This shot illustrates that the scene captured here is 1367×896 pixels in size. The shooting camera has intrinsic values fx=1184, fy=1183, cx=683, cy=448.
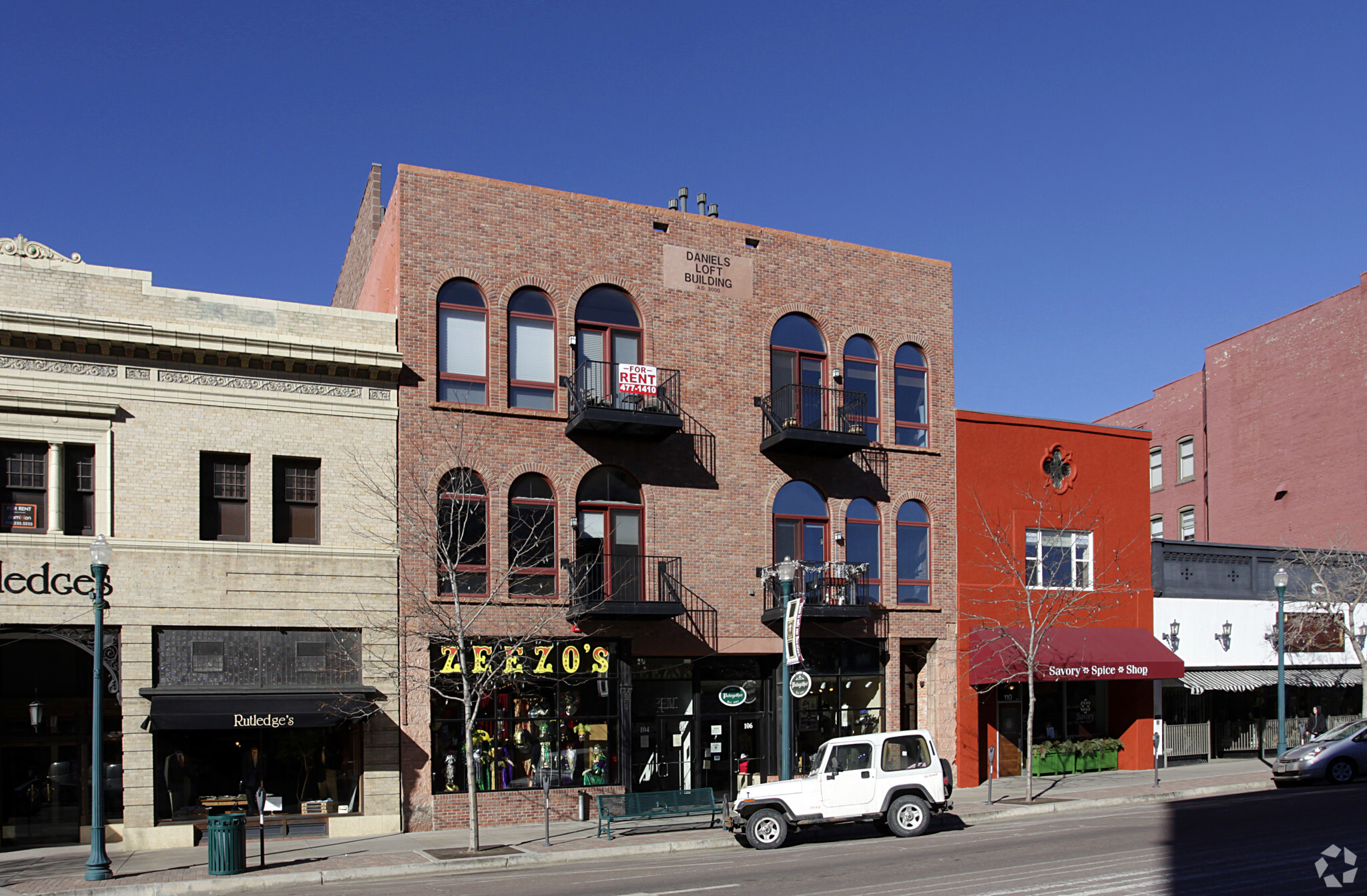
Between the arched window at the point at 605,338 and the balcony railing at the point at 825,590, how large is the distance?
565 cm

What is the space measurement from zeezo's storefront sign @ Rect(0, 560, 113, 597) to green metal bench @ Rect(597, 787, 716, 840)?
9.64 meters

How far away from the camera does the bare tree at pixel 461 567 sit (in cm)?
2370

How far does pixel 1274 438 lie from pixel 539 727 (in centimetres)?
3266

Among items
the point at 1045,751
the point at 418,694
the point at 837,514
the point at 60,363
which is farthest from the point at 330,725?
the point at 1045,751

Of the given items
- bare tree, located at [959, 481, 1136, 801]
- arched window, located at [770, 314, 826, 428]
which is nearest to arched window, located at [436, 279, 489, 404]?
arched window, located at [770, 314, 826, 428]

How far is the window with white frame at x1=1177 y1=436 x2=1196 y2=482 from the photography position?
4891cm

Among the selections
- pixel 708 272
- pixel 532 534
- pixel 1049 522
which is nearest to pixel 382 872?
pixel 532 534

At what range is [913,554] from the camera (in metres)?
29.6

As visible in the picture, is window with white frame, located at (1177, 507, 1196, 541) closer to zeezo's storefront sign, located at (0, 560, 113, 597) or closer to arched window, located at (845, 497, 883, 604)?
arched window, located at (845, 497, 883, 604)

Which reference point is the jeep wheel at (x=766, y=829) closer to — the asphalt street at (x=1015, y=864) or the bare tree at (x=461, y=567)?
the asphalt street at (x=1015, y=864)

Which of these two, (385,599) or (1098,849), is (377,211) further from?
(1098,849)

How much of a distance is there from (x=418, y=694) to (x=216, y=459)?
609cm

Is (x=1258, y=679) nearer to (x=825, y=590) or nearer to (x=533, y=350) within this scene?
(x=825, y=590)

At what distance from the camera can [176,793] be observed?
21.8 m
